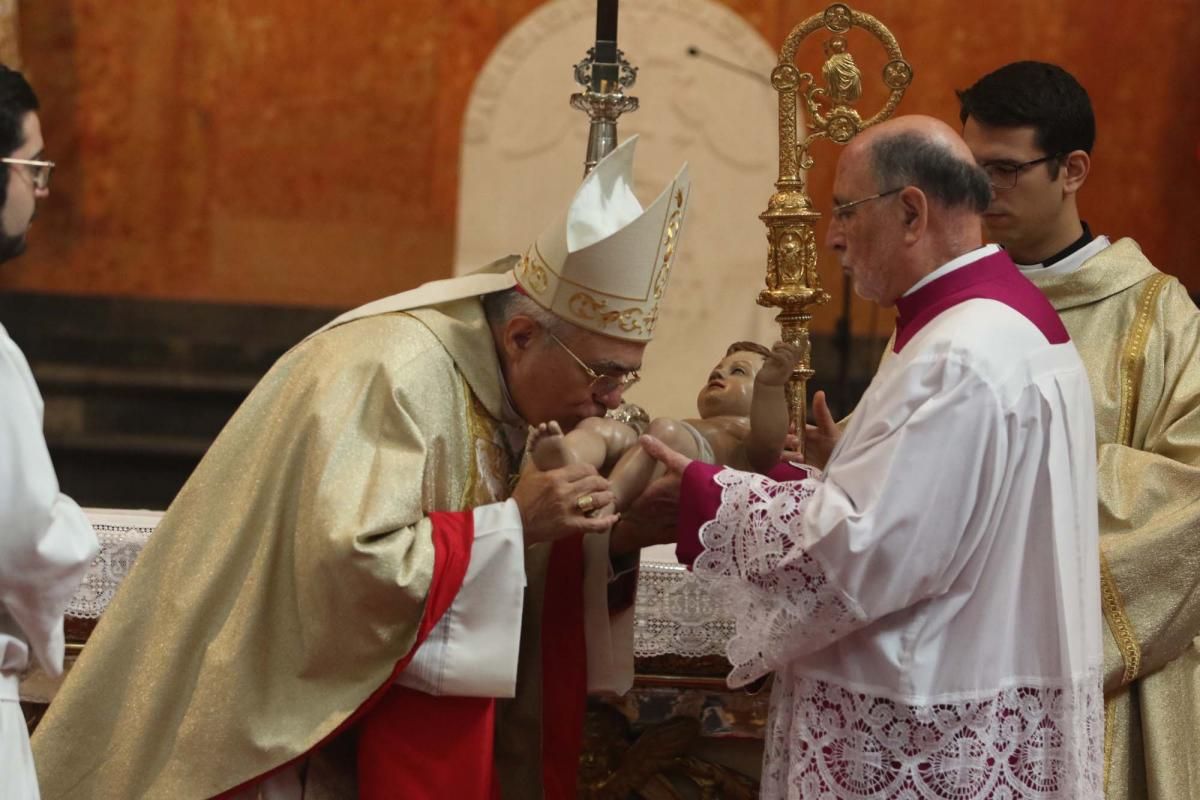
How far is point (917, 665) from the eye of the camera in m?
2.82

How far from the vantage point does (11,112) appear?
2.55 m

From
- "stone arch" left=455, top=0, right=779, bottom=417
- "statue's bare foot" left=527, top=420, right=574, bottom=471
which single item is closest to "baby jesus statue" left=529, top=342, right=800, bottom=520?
"statue's bare foot" left=527, top=420, right=574, bottom=471

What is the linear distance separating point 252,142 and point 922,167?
23.2 feet

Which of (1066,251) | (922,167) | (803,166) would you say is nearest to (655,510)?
(922,167)

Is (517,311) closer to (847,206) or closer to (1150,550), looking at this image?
(847,206)

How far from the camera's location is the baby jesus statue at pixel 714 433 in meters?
3.11

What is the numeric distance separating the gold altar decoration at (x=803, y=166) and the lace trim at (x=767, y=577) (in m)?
0.65

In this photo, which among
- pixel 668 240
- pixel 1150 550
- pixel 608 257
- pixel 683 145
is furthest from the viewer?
pixel 683 145

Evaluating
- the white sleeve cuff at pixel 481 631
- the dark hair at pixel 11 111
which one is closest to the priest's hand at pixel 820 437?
the white sleeve cuff at pixel 481 631

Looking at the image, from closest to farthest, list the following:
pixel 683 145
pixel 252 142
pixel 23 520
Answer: pixel 23 520 → pixel 683 145 → pixel 252 142

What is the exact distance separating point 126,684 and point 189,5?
7106 mm

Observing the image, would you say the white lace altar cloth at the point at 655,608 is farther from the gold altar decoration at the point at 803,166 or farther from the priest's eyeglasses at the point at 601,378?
the priest's eyeglasses at the point at 601,378

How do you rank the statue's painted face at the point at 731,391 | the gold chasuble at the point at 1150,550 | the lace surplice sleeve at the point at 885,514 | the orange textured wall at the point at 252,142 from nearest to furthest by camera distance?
the lace surplice sleeve at the point at 885,514
the gold chasuble at the point at 1150,550
the statue's painted face at the point at 731,391
the orange textured wall at the point at 252,142

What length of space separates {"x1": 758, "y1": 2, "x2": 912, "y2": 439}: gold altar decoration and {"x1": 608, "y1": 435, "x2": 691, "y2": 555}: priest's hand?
487mm
